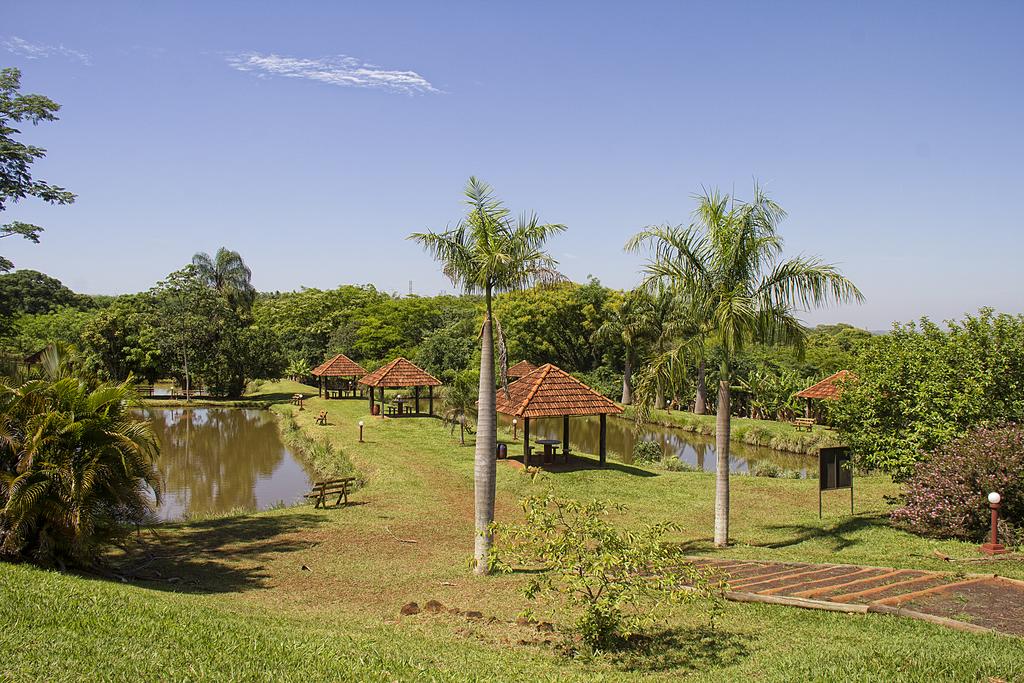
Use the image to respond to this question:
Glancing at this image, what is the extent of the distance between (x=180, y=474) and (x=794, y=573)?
67.3ft

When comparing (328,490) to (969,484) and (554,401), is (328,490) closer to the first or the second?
(554,401)

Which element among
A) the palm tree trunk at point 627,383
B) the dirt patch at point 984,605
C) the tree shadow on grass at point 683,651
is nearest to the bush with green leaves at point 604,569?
the tree shadow on grass at point 683,651

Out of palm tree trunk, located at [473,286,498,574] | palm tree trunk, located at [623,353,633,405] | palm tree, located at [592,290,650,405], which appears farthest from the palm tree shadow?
palm tree trunk, located at [623,353,633,405]

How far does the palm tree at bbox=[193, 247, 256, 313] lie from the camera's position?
203ft

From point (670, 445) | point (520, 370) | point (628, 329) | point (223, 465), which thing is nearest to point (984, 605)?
point (223, 465)

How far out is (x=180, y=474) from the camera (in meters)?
22.9

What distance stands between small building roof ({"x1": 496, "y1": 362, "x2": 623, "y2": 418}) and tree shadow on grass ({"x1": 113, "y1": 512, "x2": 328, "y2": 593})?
6812 millimetres

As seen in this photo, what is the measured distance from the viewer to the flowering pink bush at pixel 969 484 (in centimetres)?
Result: 1087

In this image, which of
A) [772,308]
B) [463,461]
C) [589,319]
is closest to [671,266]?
[772,308]

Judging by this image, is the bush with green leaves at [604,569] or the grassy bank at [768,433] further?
the grassy bank at [768,433]

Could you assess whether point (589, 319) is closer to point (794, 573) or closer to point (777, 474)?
point (777, 474)

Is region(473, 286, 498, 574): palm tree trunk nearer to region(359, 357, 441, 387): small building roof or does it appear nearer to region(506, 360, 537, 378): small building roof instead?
region(359, 357, 441, 387): small building roof

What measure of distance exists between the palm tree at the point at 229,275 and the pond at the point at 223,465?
25.5m

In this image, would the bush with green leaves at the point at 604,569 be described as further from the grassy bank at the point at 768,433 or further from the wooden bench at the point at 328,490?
the grassy bank at the point at 768,433
